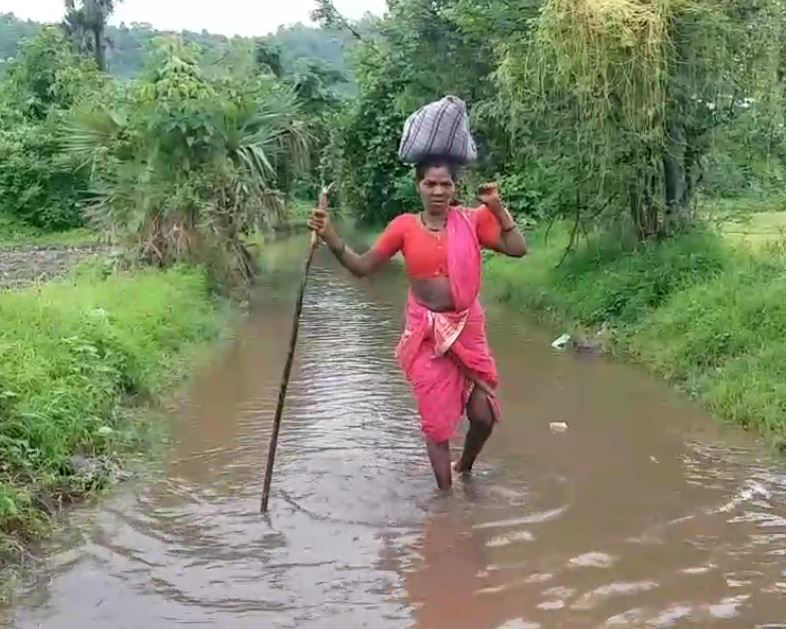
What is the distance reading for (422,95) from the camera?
22.0m

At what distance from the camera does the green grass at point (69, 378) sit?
562 centimetres

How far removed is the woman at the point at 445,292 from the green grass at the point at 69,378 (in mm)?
1859

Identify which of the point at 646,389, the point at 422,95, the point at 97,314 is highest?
the point at 422,95

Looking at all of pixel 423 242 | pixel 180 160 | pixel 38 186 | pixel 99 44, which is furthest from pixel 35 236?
pixel 423 242

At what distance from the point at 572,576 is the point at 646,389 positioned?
4.25 meters

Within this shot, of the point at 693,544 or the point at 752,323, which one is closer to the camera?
the point at 693,544

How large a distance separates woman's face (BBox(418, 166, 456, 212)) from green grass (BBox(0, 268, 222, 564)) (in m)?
2.36

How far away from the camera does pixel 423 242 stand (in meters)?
5.91

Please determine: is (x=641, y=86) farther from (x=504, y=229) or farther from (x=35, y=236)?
(x=35, y=236)

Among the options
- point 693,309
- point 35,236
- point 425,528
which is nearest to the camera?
point 425,528

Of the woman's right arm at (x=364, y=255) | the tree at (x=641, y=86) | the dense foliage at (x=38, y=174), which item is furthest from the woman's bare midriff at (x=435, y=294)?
the dense foliage at (x=38, y=174)

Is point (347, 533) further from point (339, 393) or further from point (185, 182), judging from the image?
point (185, 182)

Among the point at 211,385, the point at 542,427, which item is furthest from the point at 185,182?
the point at 542,427

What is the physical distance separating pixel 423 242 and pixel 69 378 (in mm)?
2463
